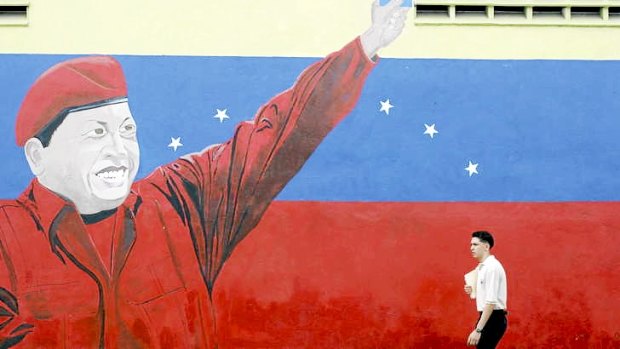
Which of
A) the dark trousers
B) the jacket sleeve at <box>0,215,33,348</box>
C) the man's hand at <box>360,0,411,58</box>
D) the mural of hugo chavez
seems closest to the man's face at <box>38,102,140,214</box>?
the mural of hugo chavez

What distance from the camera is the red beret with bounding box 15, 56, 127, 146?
933 cm

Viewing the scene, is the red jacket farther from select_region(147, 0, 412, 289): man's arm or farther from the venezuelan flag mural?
the venezuelan flag mural

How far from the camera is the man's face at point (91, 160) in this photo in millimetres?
9320

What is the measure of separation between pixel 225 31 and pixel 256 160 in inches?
57.8

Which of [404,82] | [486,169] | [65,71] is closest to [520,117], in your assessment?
[486,169]

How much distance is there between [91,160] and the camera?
30.7 ft

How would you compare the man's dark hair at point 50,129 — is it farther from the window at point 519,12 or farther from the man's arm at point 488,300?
the man's arm at point 488,300

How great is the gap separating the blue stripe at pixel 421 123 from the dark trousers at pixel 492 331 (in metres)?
1.95

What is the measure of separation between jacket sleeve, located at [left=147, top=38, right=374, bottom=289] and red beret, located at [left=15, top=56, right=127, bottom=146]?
3.68 feet

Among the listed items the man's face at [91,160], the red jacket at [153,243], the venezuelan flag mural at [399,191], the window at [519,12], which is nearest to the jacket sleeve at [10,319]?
the red jacket at [153,243]

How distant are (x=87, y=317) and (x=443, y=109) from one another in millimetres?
4502

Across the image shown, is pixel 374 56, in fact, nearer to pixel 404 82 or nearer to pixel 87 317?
pixel 404 82

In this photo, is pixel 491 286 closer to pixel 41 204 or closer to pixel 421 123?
pixel 421 123

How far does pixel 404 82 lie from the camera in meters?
9.53
